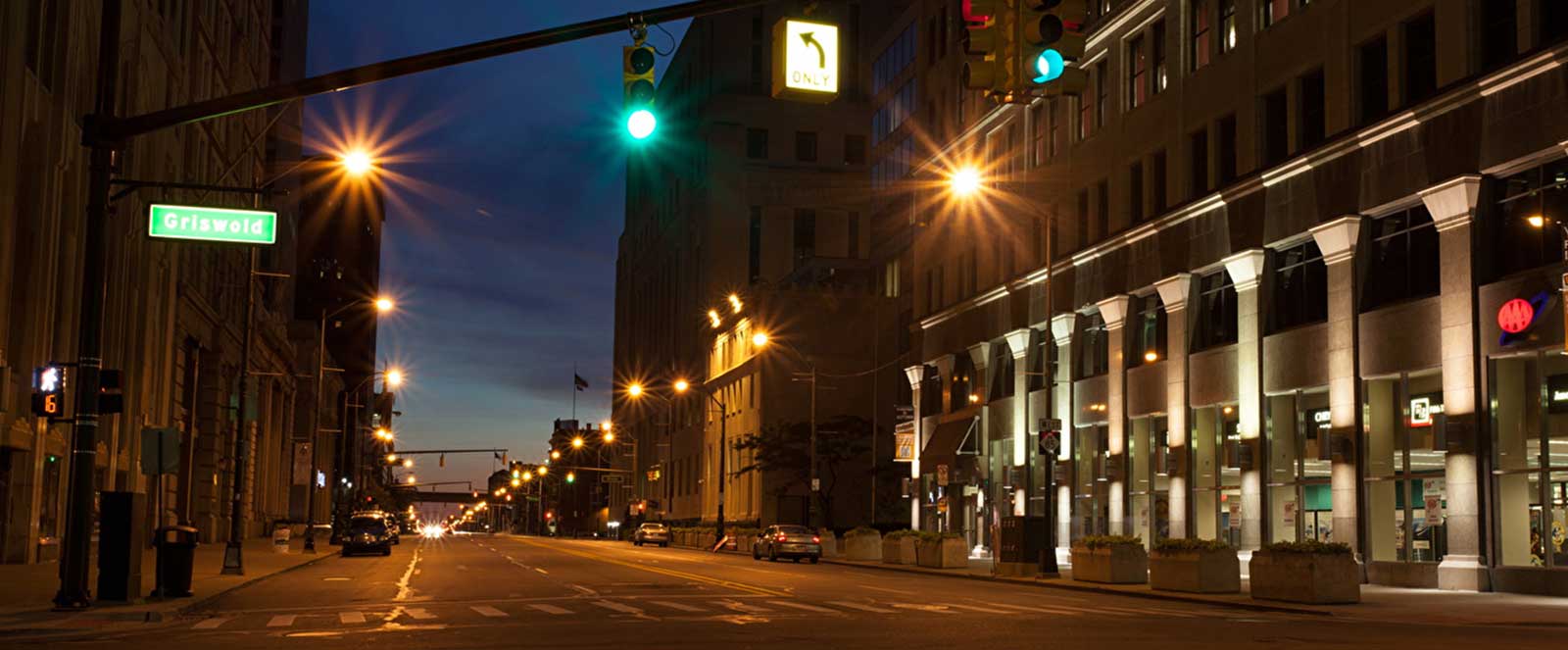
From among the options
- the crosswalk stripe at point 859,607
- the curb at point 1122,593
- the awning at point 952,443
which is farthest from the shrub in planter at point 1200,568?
the awning at point 952,443

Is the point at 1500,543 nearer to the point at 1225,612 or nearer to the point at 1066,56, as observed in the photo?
the point at 1225,612

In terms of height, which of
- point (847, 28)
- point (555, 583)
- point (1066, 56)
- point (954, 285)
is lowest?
point (555, 583)

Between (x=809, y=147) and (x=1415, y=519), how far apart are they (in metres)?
96.0

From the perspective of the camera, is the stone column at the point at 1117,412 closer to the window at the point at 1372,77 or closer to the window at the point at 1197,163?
the window at the point at 1197,163

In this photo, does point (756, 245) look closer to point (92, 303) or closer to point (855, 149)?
point (855, 149)

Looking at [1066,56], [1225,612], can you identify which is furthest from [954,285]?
[1066,56]

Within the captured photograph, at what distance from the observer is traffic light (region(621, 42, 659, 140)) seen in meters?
14.9

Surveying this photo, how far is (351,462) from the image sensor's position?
6452 inches

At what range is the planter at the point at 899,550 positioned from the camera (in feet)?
172

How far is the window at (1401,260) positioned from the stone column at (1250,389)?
464cm

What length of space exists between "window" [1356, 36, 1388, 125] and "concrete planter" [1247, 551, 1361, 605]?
13600 mm

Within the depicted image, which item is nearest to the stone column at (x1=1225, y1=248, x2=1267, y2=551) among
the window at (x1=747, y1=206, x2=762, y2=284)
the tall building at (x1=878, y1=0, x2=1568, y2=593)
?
the tall building at (x1=878, y1=0, x2=1568, y2=593)

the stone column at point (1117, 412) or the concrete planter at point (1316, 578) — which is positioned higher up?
the stone column at point (1117, 412)

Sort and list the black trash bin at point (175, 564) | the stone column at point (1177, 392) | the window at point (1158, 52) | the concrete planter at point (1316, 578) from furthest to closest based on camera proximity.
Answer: the window at point (1158, 52) < the stone column at point (1177, 392) < the concrete planter at point (1316, 578) < the black trash bin at point (175, 564)
